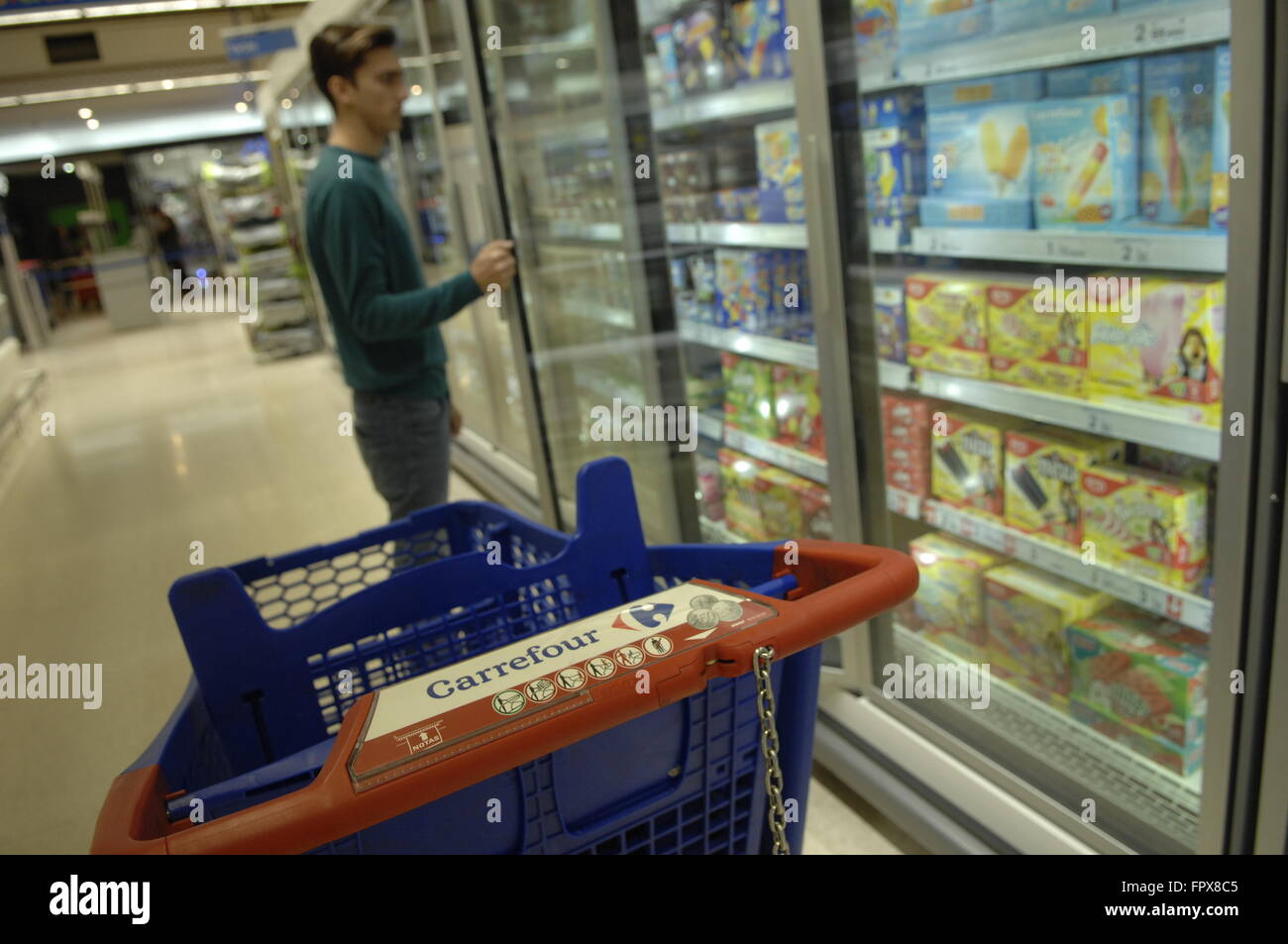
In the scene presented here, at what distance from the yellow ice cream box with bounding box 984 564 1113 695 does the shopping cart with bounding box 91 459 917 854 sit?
1052mm

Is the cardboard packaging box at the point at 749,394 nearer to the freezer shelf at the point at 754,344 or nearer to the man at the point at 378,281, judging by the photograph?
the freezer shelf at the point at 754,344

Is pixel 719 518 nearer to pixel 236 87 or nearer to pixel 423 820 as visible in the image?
pixel 423 820

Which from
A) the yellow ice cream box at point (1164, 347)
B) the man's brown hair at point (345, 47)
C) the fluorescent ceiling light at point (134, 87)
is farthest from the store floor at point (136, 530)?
the fluorescent ceiling light at point (134, 87)

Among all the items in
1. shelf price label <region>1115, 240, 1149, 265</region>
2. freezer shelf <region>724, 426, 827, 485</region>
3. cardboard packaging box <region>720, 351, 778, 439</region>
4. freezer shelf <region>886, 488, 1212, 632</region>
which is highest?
shelf price label <region>1115, 240, 1149, 265</region>

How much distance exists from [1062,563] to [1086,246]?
583 millimetres

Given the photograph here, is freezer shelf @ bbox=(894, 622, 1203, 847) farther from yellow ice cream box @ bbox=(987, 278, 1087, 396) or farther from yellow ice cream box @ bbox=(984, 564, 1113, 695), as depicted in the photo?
yellow ice cream box @ bbox=(987, 278, 1087, 396)

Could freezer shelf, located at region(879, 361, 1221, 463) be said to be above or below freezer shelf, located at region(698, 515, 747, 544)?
above

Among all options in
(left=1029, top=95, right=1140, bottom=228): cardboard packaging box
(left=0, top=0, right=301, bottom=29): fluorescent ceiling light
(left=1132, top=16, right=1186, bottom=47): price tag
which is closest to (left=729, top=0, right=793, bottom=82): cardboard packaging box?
(left=1029, top=95, right=1140, bottom=228): cardboard packaging box

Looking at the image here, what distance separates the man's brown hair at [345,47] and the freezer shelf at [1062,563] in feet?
5.04

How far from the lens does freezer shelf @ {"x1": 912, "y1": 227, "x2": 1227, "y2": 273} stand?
1.29m

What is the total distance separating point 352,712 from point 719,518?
2.36 metres

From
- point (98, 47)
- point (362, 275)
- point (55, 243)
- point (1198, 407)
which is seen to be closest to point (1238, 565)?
point (1198, 407)
